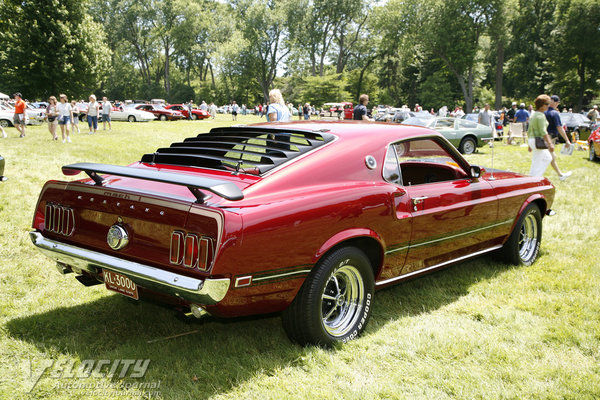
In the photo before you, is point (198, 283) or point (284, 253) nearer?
point (198, 283)

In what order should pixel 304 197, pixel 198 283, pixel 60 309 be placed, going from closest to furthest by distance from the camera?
pixel 198 283 < pixel 304 197 < pixel 60 309

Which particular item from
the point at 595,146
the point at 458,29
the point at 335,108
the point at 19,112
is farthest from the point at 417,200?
the point at 335,108

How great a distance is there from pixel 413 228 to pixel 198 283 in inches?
70.5

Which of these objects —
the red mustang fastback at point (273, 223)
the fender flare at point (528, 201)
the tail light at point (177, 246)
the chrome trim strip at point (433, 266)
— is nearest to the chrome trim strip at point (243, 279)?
the red mustang fastback at point (273, 223)

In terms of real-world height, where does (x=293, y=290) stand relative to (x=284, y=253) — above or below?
below

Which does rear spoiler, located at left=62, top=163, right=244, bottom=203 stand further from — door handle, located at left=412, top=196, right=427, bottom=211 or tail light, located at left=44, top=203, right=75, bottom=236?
door handle, located at left=412, top=196, right=427, bottom=211

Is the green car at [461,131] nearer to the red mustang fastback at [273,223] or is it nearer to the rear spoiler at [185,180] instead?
the red mustang fastback at [273,223]

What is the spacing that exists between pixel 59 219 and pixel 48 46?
30.5 m

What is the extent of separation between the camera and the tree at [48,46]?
93.3 ft

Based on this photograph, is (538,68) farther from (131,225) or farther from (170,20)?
(131,225)

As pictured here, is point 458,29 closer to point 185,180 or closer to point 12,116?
point 12,116

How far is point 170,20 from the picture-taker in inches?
2594

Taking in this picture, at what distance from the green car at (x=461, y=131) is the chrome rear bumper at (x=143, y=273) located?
572 inches

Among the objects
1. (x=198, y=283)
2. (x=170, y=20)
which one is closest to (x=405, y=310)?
(x=198, y=283)
